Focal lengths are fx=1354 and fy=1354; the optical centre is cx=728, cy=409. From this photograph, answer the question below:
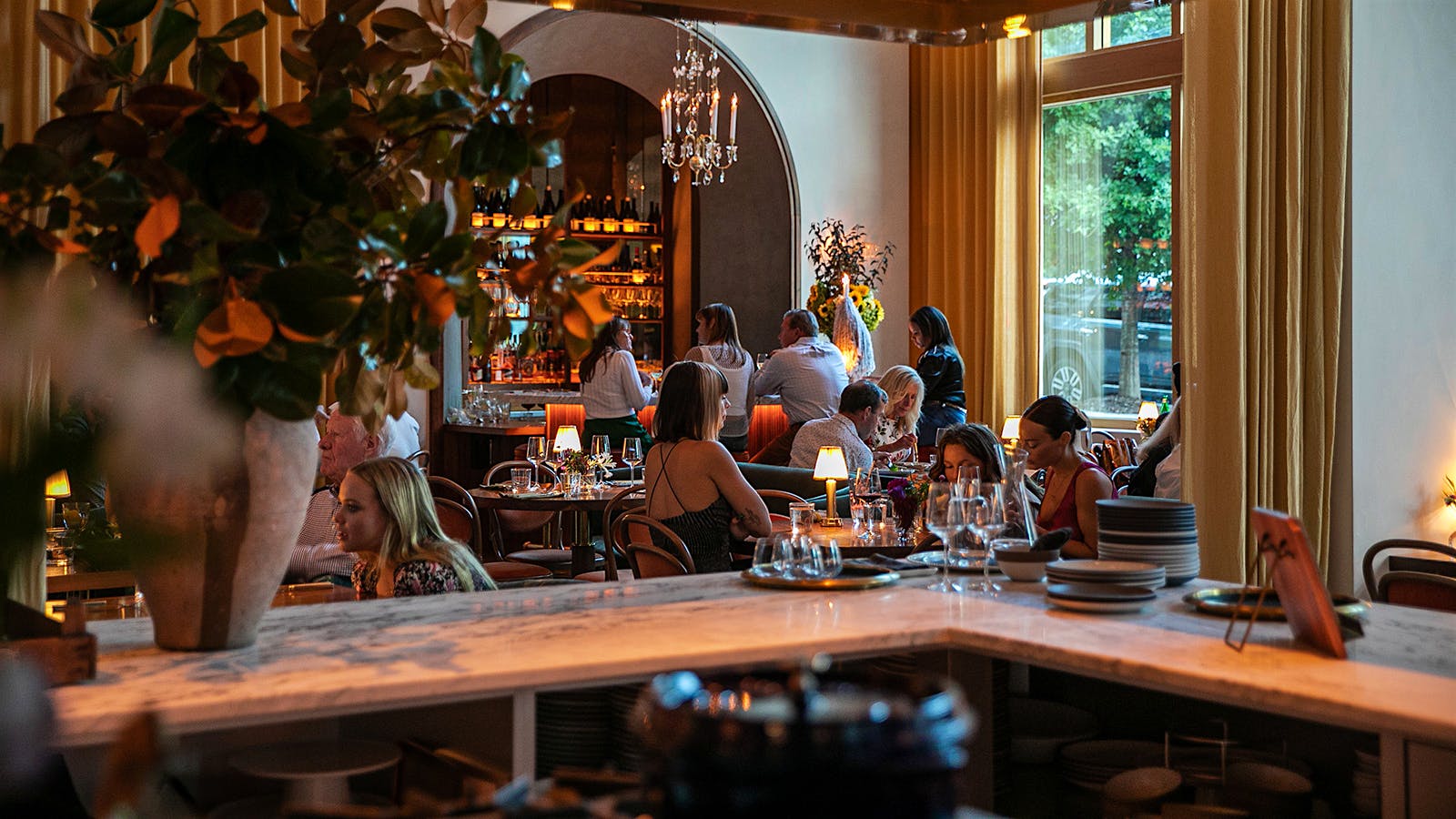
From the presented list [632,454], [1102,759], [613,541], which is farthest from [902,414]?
[1102,759]

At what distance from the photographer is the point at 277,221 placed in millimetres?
1790

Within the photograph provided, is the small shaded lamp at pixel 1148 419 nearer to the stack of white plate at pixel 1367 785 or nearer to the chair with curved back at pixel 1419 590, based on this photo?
the chair with curved back at pixel 1419 590

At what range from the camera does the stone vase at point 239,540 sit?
6.06ft

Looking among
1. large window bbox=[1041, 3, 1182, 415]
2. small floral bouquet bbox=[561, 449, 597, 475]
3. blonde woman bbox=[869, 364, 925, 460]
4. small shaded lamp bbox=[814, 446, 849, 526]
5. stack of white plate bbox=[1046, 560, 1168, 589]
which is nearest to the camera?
stack of white plate bbox=[1046, 560, 1168, 589]

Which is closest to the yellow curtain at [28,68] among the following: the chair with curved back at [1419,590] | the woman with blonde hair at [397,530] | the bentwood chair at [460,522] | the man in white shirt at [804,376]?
the woman with blonde hair at [397,530]

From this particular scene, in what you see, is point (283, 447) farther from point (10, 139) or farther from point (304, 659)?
point (10, 139)

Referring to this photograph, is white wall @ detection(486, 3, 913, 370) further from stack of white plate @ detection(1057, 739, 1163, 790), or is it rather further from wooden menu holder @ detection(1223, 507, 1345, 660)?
wooden menu holder @ detection(1223, 507, 1345, 660)

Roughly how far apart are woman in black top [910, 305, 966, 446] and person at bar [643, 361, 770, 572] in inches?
180

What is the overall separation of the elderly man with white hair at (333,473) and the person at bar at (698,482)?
0.99 meters

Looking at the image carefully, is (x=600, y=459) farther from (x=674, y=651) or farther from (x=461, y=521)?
(x=674, y=651)

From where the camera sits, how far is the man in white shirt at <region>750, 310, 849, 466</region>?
367 inches

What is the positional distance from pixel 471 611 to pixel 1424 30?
19.6ft

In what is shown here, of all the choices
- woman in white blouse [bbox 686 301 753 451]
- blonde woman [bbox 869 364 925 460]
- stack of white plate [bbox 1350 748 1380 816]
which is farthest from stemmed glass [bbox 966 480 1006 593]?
woman in white blouse [bbox 686 301 753 451]

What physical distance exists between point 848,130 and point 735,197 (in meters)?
1.19
